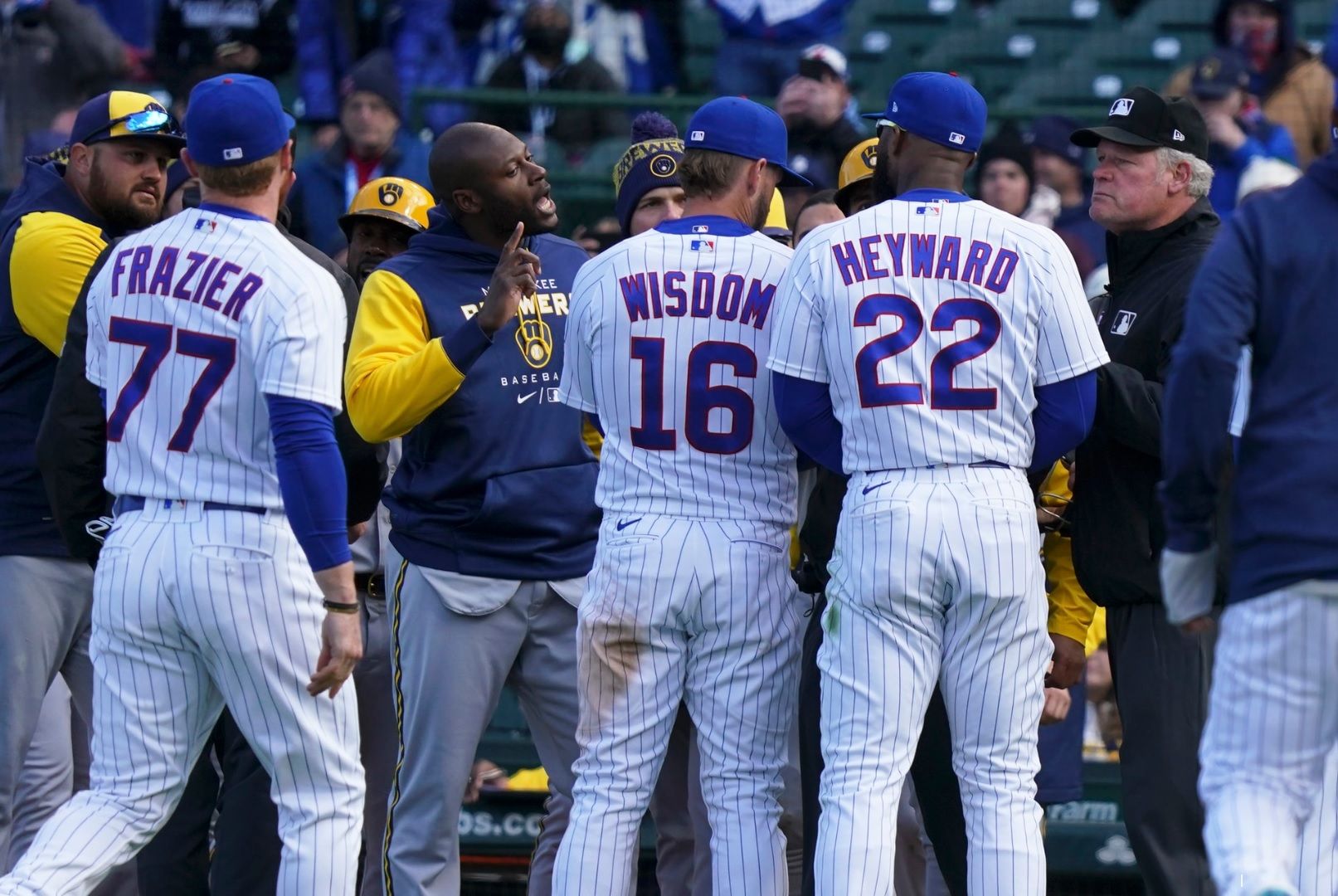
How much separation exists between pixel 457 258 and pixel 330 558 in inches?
44.5

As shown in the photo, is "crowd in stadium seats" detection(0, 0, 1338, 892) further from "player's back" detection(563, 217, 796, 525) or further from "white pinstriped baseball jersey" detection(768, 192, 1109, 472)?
"white pinstriped baseball jersey" detection(768, 192, 1109, 472)

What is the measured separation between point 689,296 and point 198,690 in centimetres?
138

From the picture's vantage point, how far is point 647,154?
199 inches

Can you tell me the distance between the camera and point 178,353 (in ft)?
12.9

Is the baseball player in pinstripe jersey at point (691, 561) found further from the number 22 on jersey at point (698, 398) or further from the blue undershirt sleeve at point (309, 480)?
the blue undershirt sleeve at point (309, 480)

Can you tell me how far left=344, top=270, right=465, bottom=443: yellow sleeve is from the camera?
437cm

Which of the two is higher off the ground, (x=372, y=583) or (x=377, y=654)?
(x=372, y=583)

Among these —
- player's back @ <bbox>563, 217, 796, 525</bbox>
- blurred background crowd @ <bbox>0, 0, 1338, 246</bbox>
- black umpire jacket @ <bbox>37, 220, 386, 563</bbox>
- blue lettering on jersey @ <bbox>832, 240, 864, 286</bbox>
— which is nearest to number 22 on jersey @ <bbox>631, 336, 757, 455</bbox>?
player's back @ <bbox>563, 217, 796, 525</bbox>

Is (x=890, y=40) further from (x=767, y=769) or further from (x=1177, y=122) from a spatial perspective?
(x=767, y=769)

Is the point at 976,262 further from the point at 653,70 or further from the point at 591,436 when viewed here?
the point at 653,70

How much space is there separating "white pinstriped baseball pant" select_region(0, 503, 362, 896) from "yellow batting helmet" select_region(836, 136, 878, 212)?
80.1 inches

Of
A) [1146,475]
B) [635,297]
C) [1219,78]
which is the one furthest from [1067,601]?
[1219,78]

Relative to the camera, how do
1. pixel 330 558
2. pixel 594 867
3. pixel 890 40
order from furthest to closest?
pixel 890 40, pixel 594 867, pixel 330 558

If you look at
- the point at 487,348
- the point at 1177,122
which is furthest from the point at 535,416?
the point at 1177,122
